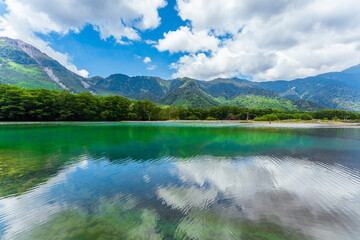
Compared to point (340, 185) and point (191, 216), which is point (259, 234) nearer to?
point (191, 216)

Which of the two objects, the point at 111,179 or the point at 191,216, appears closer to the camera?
the point at 191,216

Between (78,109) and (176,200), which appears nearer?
(176,200)

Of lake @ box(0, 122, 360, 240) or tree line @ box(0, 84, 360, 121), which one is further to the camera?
tree line @ box(0, 84, 360, 121)

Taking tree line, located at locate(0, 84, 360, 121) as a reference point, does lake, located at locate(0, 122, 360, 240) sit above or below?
below

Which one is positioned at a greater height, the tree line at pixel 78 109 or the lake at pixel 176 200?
the tree line at pixel 78 109

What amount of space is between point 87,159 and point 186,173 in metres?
8.14

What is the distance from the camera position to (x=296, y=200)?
6109 millimetres

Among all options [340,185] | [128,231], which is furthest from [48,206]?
[340,185]

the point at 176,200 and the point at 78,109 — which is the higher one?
the point at 78,109

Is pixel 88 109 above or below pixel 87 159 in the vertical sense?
above

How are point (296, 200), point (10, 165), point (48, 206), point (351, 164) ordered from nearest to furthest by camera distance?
point (48, 206) < point (296, 200) < point (10, 165) < point (351, 164)

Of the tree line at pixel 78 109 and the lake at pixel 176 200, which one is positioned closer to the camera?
the lake at pixel 176 200

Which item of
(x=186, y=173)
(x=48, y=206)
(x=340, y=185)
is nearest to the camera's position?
(x=48, y=206)

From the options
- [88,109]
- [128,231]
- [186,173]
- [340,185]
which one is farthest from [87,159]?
[88,109]
